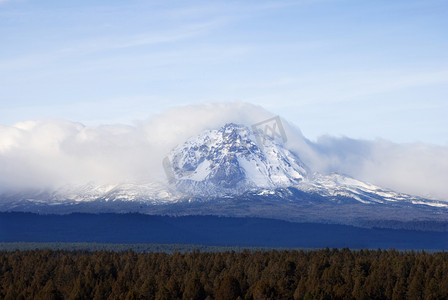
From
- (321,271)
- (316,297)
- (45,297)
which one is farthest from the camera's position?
(321,271)

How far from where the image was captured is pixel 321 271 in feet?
652

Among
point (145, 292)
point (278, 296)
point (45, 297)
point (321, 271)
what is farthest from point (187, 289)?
point (321, 271)

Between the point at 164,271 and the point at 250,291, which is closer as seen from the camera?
the point at 250,291

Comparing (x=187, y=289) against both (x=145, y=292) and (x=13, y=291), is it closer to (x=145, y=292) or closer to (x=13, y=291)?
(x=145, y=292)

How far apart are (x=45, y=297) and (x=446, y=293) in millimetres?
83109

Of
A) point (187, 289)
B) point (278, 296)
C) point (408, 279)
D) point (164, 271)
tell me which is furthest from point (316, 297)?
point (164, 271)

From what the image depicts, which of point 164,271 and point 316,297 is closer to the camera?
point 316,297

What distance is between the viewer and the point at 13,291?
6545 inches

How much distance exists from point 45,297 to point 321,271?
7178 centimetres

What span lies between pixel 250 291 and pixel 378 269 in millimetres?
46685

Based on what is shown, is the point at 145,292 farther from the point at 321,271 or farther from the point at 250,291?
the point at 321,271

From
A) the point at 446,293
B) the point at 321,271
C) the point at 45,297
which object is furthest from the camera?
the point at 321,271

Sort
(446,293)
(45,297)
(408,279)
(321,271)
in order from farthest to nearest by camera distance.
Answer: (321,271) → (408,279) → (446,293) → (45,297)

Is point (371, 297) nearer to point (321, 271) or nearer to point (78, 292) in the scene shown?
point (321, 271)
